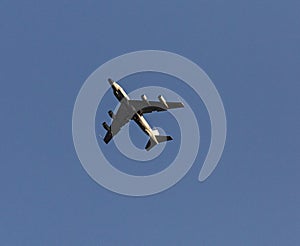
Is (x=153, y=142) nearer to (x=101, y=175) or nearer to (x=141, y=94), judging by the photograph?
(x=141, y=94)

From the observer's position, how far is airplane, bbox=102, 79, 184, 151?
31.3 meters

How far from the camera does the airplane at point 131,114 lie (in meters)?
31.3

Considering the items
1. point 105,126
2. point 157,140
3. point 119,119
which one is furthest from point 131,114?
point 105,126

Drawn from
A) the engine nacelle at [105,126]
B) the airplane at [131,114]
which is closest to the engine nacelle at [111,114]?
the airplane at [131,114]

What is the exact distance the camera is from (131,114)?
3247 centimetres

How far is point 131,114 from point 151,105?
2.31m

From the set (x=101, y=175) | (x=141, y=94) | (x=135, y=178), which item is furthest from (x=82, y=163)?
(x=141, y=94)

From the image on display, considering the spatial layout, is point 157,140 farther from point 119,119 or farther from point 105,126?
point 105,126

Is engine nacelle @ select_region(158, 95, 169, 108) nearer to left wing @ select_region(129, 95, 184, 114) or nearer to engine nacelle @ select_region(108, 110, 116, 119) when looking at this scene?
left wing @ select_region(129, 95, 184, 114)

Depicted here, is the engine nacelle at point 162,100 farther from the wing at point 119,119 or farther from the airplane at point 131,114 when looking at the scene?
the wing at point 119,119

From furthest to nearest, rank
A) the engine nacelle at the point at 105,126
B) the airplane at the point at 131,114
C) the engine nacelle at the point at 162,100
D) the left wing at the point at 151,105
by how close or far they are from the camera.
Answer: the engine nacelle at the point at 105,126
the airplane at the point at 131,114
the left wing at the point at 151,105
the engine nacelle at the point at 162,100

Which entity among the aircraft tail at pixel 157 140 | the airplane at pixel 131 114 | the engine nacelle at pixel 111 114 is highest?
the engine nacelle at pixel 111 114

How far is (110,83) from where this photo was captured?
110ft

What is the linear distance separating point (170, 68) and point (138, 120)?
27.9 feet
